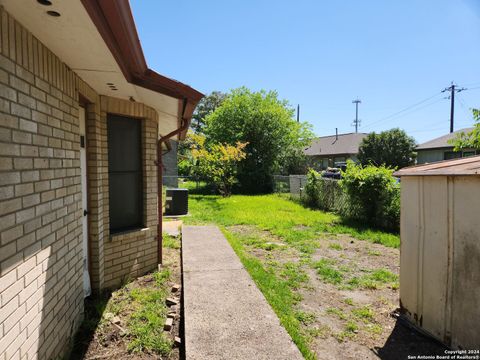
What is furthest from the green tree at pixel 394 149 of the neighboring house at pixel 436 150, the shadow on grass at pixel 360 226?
the shadow on grass at pixel 360 226

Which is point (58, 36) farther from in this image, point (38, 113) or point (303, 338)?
point (303, 338)

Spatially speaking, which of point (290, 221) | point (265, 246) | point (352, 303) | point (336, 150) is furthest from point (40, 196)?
point (336, 150)

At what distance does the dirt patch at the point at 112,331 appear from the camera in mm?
2974

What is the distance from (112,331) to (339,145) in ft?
130

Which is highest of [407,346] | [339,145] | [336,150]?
[339,145]

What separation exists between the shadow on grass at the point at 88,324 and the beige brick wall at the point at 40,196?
Result: 110 mm

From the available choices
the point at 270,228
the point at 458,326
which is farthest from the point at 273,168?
the point at 458,326

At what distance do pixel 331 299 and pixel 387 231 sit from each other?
512 centimetres

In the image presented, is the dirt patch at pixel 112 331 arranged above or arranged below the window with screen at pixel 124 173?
below

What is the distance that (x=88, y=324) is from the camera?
132 inches

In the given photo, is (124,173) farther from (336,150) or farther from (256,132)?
(336,150)

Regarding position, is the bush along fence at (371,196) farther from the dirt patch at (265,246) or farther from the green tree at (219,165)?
the green tree at (219,165)

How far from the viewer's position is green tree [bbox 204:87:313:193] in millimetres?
20797

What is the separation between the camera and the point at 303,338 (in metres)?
3.33
